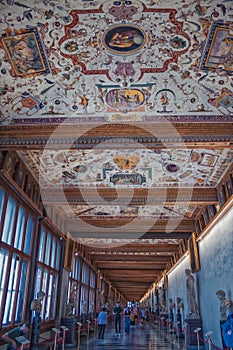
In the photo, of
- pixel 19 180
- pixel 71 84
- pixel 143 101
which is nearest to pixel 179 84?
pixel 143 101

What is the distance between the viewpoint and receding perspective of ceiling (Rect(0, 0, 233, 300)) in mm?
5316

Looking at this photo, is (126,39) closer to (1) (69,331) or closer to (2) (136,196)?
(2) (136,196)

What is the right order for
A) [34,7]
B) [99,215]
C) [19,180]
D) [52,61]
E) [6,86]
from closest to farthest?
[34,7]
[52,61]
[6,86]
[19,180]
[99,215]

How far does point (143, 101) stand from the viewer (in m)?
6.88

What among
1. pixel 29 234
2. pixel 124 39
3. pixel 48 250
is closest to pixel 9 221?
pixel 29 234

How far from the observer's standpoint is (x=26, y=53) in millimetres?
5801

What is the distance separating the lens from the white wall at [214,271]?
31.5 feet

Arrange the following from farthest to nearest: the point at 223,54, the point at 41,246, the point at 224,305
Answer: the point at 41,246
the point at 224,305
the point at 223,54

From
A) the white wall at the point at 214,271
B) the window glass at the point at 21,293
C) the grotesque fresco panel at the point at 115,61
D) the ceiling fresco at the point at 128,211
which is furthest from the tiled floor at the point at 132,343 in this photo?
the grotesque fresco panel at the point at 115,61

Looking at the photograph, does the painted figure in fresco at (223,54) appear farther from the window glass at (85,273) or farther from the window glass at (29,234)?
the window glass at (85,273)

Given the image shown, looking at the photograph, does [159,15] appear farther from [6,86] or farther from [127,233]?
[127,233]

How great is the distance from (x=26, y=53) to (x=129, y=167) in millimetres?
4807

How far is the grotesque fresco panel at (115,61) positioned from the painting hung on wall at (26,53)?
2 cm

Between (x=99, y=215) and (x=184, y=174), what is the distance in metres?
5.49
